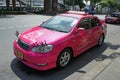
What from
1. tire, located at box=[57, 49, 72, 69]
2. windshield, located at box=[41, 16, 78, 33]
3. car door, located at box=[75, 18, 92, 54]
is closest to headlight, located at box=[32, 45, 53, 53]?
tire, located at box=[57, 49, 72, 69]

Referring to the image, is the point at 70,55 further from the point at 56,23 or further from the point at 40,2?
the point at 40,2

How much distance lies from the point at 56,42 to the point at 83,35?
146cm

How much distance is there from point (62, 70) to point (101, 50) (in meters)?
2.81

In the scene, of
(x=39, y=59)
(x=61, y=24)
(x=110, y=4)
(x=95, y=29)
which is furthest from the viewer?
(x=110, y=4)

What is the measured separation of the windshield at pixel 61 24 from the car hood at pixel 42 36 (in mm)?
302

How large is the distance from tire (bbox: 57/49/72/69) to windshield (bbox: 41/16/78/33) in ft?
2.23

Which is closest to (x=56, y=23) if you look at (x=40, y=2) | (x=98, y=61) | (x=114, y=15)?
(x=98, y=61)

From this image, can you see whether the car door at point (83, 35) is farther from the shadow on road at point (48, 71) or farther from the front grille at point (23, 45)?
the front grille at point (23, 45)

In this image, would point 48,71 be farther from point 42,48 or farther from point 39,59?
point 42,48

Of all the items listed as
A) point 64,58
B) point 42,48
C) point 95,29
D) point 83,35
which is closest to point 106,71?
point 64,58

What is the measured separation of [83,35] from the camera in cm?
578

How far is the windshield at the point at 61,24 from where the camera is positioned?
5496 millimetres

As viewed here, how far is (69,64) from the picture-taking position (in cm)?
544

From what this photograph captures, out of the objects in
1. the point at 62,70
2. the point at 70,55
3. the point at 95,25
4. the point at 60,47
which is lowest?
the point at 62,70
